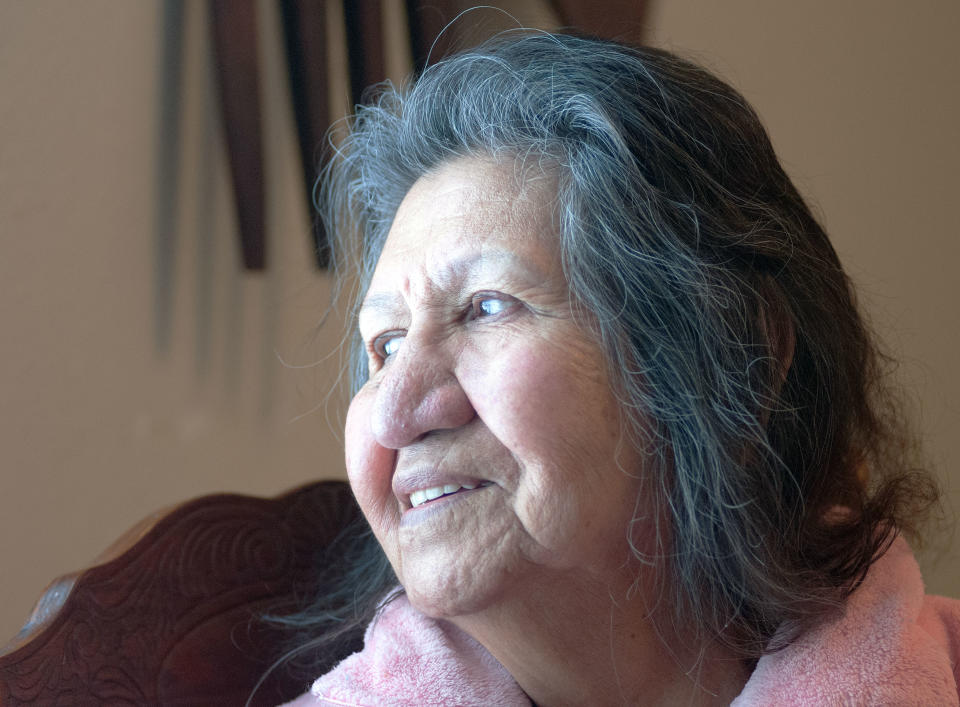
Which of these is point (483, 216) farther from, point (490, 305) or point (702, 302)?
point (702, 302)

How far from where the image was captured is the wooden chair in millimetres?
987

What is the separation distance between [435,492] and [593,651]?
0.79 feet

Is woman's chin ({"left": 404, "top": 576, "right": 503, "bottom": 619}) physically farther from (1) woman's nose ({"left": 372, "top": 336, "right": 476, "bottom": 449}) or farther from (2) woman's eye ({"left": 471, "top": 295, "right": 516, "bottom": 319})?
(2) woman's eye ({"left": 471, "top": 295, "right": 516, "bottom": 319})

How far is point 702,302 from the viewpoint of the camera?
0.90 m

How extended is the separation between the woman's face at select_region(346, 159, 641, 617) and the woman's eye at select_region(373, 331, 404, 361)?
0.07 meters

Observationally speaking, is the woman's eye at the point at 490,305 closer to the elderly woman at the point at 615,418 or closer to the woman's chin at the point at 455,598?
the elderly woman at the point at 615,418

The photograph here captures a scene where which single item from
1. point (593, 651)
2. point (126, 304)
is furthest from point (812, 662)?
point (126, 304)

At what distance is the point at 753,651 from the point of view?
97 cm

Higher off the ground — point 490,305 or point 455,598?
point 490,305

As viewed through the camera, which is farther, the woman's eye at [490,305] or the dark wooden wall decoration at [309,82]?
the dark wooden wall decoration at [309,82]

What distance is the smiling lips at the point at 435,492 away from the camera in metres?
0.88

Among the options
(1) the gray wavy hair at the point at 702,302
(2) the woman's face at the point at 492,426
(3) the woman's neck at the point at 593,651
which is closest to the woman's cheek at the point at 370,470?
(2) the woman's face at the point at 492,426

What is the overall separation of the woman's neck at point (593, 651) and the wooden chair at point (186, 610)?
0.37 m

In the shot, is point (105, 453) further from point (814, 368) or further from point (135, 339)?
point (814, 368)
